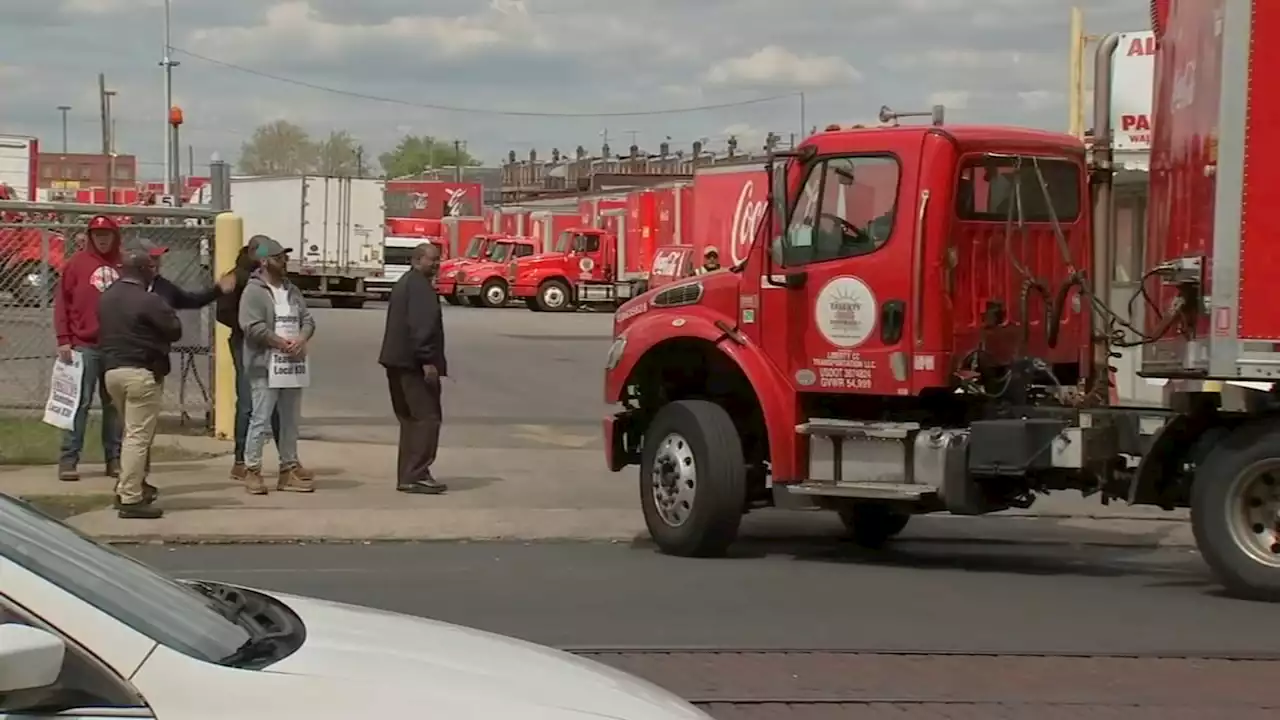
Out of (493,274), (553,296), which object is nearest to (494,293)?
(493,274)

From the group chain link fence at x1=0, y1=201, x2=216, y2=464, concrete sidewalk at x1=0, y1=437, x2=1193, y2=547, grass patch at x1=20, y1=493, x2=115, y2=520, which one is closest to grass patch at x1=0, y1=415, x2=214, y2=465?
chain link fence at x1=0, y1=201, x2=216, y2=464

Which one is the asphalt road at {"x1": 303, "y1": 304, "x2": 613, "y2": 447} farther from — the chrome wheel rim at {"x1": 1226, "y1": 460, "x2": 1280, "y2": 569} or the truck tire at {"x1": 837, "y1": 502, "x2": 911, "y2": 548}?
the chrome wheel rim at {"x1": 1226, "y1": 460, "x2": 1280, "y2": 569}

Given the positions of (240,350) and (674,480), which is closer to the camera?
(674,480)

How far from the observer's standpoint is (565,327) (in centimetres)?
3881

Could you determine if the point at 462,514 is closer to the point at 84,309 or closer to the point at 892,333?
the point at 84,309

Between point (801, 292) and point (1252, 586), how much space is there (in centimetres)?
307

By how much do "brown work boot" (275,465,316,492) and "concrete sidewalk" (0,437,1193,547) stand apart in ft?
0.34

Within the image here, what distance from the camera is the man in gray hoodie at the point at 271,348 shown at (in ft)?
39.8

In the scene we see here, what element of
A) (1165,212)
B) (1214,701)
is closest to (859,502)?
(1165,212)

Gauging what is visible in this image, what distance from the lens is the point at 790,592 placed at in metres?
9.28

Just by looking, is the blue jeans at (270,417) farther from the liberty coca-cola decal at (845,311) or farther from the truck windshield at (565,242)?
the truck windshield at (565,242)

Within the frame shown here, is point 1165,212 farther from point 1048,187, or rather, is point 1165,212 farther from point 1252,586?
point 1252,586

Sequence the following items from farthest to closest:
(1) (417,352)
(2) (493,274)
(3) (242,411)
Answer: (2) (493,274), (3) (242,411), (1) (417,352)

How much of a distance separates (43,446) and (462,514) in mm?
5061
